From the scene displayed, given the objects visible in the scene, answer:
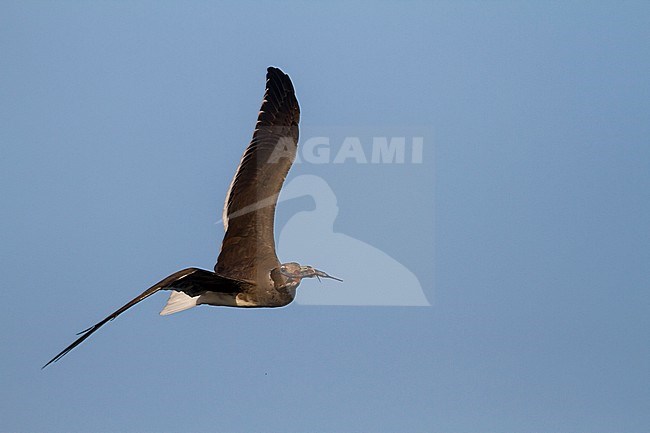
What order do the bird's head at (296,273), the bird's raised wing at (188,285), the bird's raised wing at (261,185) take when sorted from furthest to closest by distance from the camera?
the bird's raised wing at (261,185) → the bird's head at (296,273) → the bird's raised wing at (188,285)

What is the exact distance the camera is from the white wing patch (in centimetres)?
1216

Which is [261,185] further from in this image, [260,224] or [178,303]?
[178,303]

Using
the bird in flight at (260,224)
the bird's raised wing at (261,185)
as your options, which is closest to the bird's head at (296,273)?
the bird in flight at (260,224)

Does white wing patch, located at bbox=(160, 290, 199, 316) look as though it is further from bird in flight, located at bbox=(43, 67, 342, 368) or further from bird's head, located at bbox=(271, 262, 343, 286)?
bird's head, located at bbox=(271, 262, 343, 286)

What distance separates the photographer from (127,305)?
901 centimetres

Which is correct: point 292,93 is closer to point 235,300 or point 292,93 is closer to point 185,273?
point 235,300

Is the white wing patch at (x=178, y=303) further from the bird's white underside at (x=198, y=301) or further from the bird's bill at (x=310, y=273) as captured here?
the bird's bill at (x=310, y=273)

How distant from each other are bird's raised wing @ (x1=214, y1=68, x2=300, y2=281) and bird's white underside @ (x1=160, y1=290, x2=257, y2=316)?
12.3 inches

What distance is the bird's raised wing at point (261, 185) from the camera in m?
12.7

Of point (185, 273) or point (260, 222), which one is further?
point (260, 222)

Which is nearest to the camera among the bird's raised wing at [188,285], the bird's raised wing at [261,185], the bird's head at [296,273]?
the bird's raised wing at [188,285]

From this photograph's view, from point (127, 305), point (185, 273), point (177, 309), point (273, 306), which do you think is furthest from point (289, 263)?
point (127, 305)

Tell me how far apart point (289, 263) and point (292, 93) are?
95.1 inches

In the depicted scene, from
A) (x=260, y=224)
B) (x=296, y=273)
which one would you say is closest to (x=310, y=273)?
(x=296, y=273)
